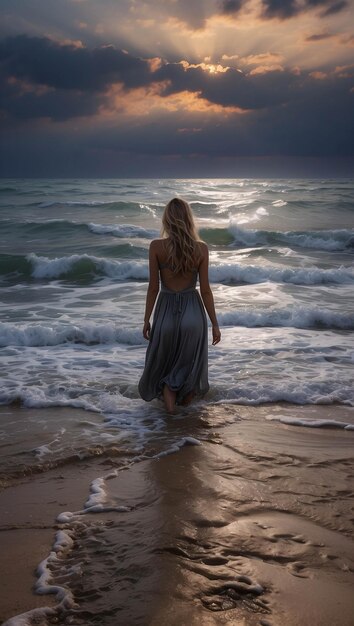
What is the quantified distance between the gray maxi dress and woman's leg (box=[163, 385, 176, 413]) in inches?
1.6

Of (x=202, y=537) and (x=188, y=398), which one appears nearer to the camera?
(x=202, y=537)

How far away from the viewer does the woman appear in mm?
4941

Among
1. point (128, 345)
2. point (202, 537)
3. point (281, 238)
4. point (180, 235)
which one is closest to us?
point (202, 537)

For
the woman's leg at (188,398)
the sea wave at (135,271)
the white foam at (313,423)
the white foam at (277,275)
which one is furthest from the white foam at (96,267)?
the white foam at (313,423)

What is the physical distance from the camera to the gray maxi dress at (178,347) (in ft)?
16.7

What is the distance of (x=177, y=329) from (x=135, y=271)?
396 inches

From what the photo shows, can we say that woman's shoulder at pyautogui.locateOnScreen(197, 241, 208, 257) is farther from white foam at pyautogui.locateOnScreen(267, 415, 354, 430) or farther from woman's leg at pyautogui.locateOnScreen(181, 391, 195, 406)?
white foam at pyautogui.locateOnScreen(267, 415, 354, 430)

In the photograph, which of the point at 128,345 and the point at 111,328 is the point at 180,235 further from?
the point at 111,328

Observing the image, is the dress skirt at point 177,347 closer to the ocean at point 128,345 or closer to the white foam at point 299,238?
the ocean at point 128,345

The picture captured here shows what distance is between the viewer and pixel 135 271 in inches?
591

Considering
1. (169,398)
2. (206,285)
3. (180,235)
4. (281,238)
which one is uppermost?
(180,235)

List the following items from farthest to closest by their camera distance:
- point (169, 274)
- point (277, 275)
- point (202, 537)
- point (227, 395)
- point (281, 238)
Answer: point (281, 238) → point (277, 275) → point (227, 395) → point (169, 274) → point (202, 537)

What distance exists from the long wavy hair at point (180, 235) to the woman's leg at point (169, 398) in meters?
1.13

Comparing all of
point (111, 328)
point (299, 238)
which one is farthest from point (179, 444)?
point (299, 238)
